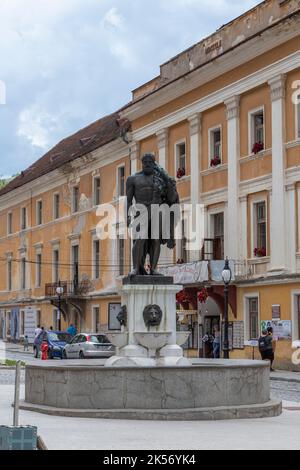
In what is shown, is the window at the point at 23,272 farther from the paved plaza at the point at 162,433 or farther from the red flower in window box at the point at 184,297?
the paved plaza at the point at 162,433

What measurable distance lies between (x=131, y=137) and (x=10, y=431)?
3490 centimetres

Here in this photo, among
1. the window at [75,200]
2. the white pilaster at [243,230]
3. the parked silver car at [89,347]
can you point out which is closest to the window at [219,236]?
the white pilaster at [243,230]

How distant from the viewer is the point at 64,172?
167ft

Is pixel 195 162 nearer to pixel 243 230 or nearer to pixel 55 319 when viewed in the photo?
pixel 243 230

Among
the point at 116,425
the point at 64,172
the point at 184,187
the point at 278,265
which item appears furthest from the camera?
the point at 64,172

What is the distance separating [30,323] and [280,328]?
2577 cm

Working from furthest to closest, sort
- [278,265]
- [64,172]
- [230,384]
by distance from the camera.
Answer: [64,172], [278,265], [230,384]

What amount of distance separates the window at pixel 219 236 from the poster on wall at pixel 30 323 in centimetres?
1967

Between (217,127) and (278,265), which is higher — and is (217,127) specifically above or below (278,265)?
above

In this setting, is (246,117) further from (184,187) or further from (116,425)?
(116,425)

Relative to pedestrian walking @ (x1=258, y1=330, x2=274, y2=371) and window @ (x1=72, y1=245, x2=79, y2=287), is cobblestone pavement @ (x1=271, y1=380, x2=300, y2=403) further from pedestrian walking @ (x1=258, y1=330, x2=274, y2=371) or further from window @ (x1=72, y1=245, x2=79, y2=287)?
window @ (x1=72, y1=245, x2=79, y2=287)

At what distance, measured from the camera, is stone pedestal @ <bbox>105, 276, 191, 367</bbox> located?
14.5m

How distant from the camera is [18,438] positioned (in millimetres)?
8273
